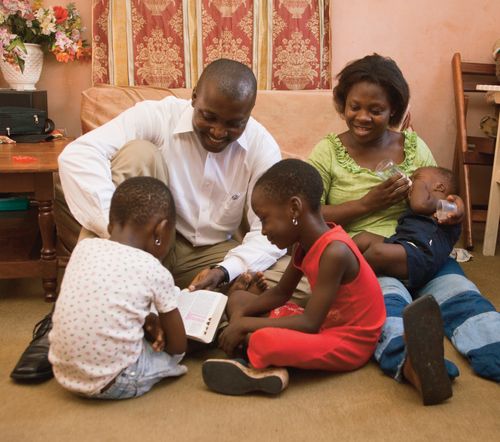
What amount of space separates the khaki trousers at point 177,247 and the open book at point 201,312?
0.81 feet

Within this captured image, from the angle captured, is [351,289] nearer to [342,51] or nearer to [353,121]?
[353,121]

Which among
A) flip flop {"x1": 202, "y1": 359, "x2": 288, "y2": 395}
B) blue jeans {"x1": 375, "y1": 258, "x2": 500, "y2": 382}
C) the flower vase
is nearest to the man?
flip flop {"x1": 202, "y1": 359, "x2": 288, "y2": 395}

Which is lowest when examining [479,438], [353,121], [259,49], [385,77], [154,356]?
[479,438]

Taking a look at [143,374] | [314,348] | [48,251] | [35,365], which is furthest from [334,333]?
[48,251]

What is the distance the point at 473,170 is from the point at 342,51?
39.0 inches

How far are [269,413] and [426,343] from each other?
1.24ft

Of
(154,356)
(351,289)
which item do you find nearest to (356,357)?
(351,289)

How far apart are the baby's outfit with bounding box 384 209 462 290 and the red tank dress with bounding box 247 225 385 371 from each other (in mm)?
321

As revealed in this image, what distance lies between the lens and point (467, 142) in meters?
3.15

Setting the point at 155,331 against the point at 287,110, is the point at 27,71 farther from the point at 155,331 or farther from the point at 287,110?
the point at 155,331

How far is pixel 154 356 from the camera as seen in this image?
1.44 meters

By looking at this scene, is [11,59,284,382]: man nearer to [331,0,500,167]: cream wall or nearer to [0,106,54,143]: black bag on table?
[0,106,54,143]: black bag on table

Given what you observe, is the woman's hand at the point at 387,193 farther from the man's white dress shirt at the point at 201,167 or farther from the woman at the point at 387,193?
the man's white dress shirt at the point at 201,167

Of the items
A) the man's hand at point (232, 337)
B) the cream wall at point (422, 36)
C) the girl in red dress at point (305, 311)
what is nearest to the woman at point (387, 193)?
the girl in red dress at point (305, 311)
